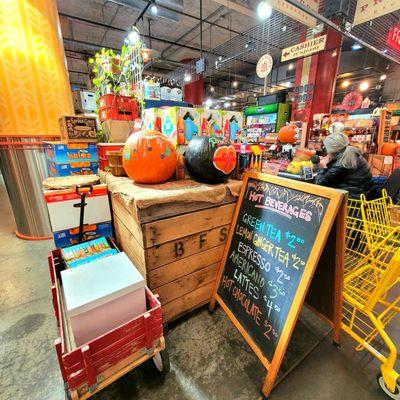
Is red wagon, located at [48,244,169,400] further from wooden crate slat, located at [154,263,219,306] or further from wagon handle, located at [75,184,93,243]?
wagon handle, located at [75,184,93,243]

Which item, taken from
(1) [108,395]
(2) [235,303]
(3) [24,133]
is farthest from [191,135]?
(3) [24,133]

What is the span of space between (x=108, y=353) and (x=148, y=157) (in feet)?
3.86

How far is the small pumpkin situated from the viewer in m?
1.54

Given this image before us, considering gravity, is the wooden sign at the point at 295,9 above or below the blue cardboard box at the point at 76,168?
above

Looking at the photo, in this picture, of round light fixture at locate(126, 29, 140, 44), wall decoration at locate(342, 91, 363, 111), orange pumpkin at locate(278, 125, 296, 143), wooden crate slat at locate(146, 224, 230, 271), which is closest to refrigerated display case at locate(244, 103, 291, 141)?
orange pumpkin at locate(278, 125, 296, 143)

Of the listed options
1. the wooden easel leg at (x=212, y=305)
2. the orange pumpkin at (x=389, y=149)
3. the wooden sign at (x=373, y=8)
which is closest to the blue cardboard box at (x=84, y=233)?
the wooden easel leg at (x=212, y=305)

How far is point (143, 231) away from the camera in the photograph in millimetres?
1359

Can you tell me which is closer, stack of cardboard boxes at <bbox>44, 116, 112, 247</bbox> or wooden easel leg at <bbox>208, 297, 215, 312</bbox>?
stack of cardboard boxes at <bbox>44, 116, 112, 247</bbox>

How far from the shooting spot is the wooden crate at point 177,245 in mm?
1413

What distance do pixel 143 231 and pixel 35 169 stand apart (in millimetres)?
2817

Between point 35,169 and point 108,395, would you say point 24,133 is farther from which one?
point 108,395

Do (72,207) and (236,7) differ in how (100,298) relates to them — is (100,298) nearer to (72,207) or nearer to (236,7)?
(72,207)

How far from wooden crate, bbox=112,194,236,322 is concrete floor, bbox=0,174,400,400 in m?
0.26

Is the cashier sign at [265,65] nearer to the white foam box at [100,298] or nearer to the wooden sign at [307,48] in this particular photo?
the wooden sign at [307,48]
